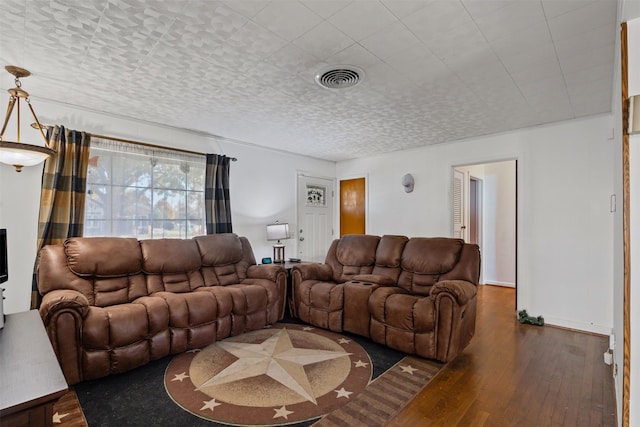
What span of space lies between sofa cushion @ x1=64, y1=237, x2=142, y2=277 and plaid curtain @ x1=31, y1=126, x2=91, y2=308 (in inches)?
10.7

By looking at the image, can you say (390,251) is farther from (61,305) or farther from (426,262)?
(61,305)

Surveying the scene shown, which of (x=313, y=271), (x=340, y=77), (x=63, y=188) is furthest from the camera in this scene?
(x=313, y=271)

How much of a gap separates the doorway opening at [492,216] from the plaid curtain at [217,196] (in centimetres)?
379

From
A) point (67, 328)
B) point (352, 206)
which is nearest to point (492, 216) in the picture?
point (352, 206)

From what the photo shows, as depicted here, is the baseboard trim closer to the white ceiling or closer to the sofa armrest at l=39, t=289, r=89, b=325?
the white ceiling

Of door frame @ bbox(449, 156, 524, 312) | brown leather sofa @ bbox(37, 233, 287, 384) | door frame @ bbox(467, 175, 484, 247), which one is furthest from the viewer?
door frame @ bbox(467, 175, 484, 247)

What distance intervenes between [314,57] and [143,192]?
8.40 feet

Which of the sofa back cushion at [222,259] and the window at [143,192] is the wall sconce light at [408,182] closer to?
the sofa back cushion at [222,259]

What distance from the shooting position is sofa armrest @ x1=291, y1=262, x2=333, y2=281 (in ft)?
12.0

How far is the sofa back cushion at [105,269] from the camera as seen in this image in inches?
106

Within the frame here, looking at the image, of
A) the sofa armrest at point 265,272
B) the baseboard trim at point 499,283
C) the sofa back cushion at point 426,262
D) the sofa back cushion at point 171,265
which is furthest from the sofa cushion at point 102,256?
the baseboard trim at point 499,283

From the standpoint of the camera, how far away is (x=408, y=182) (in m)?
4.81

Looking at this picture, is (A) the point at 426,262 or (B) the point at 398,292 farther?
(A) the point at 426,262

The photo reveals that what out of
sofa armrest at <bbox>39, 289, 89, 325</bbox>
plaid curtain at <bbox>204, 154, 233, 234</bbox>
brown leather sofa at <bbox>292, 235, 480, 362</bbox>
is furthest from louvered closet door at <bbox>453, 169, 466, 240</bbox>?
sofa armrest at <bbox>39, 289, 89, 325</bbox>
